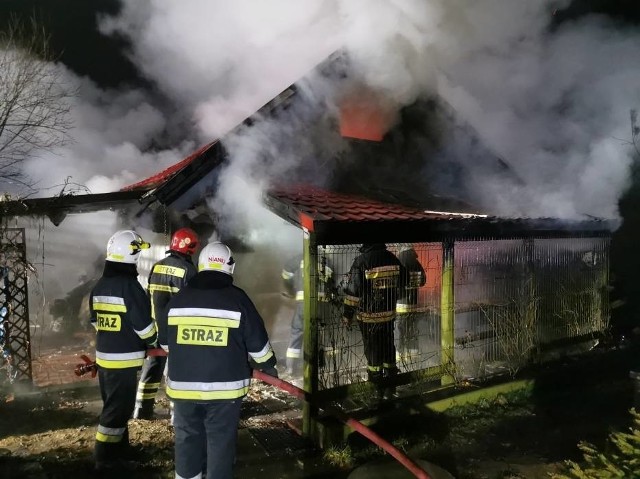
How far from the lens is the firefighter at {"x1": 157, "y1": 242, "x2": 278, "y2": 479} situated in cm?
350

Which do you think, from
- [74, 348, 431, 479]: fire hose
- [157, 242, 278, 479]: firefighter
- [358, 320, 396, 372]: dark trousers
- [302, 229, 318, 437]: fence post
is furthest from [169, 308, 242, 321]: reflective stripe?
[358, 320, 396, 372]: dark trousers

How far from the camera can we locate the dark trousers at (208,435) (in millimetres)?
3549

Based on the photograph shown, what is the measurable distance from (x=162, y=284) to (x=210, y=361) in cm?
241

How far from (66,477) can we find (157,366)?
61.3 inches

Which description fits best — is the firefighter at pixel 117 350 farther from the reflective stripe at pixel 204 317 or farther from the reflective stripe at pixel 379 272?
the reflective stripe at pixel 379 272

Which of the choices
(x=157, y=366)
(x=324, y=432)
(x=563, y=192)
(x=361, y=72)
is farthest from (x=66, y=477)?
(x=563, y=192)

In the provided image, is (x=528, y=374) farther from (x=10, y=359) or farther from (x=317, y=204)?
(x=10, y=359)

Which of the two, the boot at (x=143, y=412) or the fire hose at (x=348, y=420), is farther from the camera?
the boot at (x=143, y=412)

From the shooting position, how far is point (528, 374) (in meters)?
6.67

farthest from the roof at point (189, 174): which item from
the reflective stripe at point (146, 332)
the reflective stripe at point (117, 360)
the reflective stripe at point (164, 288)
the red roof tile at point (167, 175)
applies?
the reflective stripe at point (117, 360)

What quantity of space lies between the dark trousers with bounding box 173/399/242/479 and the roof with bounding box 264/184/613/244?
2.18 m

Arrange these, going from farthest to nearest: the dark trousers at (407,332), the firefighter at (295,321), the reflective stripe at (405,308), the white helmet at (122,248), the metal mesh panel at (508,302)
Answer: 1. the firefighter at (295,321)
2. the metal mesh panel at (508,302)
3. the dark trousers at (407,332)
4. the reflective stripe at (405,308)
5. the white helmet at (122,248)

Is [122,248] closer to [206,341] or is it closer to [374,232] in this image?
[206,341]

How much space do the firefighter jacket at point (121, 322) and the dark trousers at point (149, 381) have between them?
1209mm
